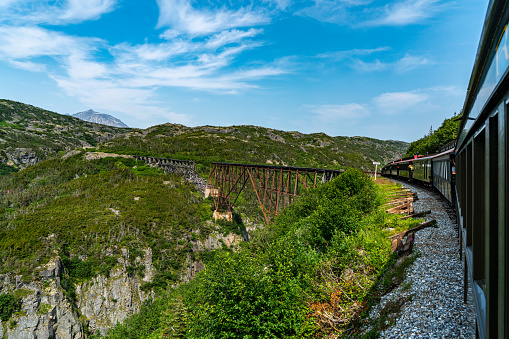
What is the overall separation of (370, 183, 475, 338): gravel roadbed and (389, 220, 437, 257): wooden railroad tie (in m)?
0.28

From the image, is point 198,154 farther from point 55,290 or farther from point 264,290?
point 264,290

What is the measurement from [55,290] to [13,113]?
17858 cm

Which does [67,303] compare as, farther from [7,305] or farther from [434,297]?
[434,297]

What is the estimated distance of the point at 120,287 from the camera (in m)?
39.1

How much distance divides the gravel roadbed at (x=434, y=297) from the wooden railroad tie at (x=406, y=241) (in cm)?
28

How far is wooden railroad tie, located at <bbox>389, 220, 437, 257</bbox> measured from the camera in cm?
1158

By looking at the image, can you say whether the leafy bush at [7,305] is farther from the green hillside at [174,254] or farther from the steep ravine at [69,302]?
the steep ravine at [69,302]

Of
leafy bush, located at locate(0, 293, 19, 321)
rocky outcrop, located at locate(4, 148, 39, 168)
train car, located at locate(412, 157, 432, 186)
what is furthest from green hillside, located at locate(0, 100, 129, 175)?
train car, located at locate(412, 157, 432, 186)

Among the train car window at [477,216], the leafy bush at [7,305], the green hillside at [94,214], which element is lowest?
the leafy bush at [7,305]

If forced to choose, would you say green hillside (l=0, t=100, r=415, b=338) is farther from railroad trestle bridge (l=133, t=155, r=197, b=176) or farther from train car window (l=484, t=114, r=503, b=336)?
train car window (l=484, t=114, r=503, b=336)

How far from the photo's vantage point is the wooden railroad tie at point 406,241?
1158 cm

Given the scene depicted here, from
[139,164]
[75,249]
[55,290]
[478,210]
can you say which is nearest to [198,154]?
[139,164]

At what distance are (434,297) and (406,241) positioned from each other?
495 centimetres

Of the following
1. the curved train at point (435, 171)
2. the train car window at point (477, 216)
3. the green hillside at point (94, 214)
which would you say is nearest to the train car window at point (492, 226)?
the train car window at point (477, 216)
